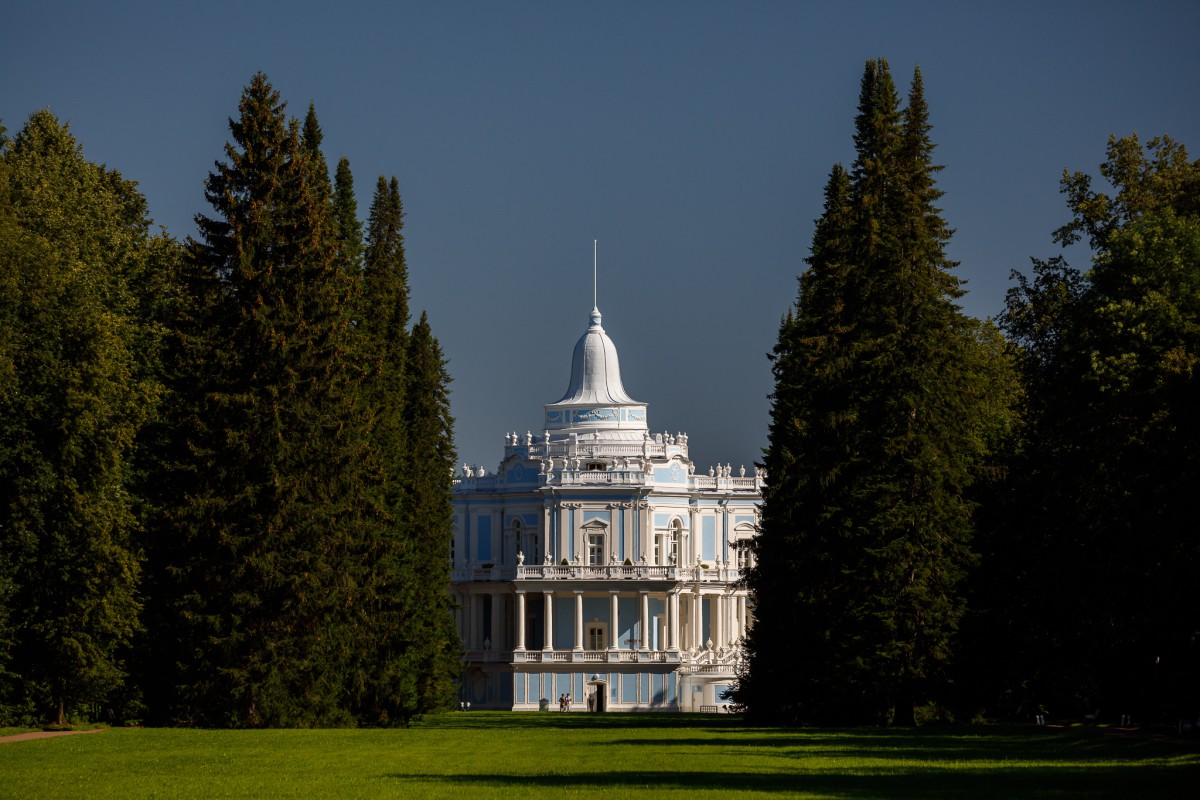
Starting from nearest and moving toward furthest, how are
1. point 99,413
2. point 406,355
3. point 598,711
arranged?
point 99,413 → point 406,355 → point 598,711

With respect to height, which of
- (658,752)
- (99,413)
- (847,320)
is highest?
(847,320)

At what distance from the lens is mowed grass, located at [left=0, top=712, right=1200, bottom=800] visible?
27281 millimetres

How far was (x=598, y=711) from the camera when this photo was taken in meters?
98.4

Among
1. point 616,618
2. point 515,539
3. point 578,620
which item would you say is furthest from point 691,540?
point 578,620

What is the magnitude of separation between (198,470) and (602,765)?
672 inches

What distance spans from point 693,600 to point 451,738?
211 ft

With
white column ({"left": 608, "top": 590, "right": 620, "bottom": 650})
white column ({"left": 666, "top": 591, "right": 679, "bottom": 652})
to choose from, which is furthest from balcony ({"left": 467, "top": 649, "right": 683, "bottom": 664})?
white column ({"left": 666, "top": 591, "right": 679, "bottom": 652})

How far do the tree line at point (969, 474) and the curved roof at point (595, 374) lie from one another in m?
55.7

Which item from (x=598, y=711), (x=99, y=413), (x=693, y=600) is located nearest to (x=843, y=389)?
(x=99, y=413)

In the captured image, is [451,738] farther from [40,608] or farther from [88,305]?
[88,305]

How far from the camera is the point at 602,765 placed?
33.8 metres

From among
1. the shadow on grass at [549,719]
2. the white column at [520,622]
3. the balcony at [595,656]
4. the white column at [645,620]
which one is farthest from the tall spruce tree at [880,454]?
the white column at [645,620]

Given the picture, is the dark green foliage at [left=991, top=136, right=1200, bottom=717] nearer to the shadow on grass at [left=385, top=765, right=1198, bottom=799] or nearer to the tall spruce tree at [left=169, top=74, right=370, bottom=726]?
the shadow on grass at [left=385, top=765, right=1198, bottom=799]

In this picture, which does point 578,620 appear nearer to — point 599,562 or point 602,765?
point 599,562
